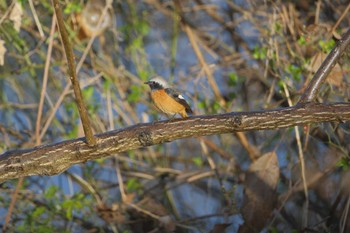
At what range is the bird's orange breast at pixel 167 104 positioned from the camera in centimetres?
303

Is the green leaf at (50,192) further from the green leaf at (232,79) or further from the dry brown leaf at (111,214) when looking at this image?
the green leaf at (232,79)

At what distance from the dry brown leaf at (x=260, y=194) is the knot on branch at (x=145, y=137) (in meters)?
1.62

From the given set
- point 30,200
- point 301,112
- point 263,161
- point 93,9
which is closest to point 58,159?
point 301,112

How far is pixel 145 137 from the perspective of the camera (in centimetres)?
256

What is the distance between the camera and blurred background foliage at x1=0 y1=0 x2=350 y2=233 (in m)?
4.29

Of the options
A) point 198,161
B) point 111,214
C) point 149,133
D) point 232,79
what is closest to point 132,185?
point 111,214

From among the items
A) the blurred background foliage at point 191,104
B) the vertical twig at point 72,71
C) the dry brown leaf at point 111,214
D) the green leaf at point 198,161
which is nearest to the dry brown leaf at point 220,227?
the blurred background foliage at point 191,104

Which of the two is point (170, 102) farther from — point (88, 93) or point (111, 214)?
point (88, 93)

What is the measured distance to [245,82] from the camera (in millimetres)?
5289

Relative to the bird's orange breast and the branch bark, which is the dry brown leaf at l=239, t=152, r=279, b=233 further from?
the branch bark

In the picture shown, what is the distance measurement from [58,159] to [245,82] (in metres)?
2.97

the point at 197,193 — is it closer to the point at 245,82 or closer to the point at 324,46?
the point at 245,82

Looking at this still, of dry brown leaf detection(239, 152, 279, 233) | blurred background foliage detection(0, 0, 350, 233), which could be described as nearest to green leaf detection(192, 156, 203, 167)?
blurred background foliage detection(0, 0, 350, 233)

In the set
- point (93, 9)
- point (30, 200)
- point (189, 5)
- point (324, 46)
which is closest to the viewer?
point (324, 46)
